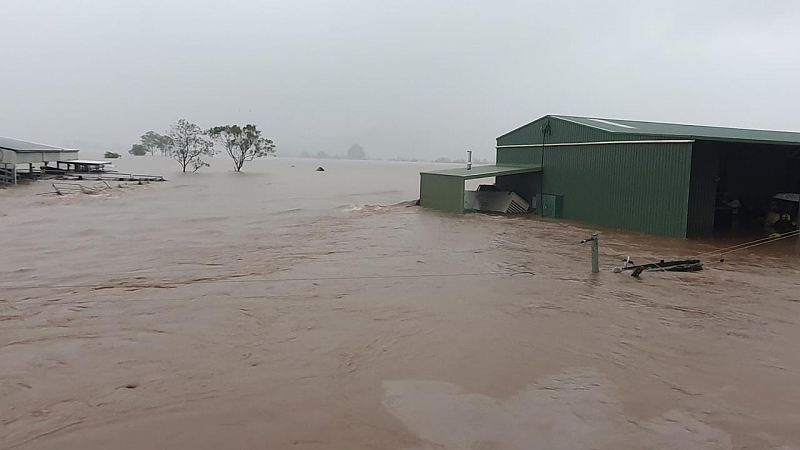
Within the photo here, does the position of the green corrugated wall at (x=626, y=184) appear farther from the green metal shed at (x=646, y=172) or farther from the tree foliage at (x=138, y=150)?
the tree foliage at (x=138, y=150)

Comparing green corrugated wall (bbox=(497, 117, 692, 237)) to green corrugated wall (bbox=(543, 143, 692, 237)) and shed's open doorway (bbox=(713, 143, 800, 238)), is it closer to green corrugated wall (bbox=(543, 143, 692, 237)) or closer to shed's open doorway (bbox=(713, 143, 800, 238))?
green corrugated wall (bbox=(543, 143, 692, 237))

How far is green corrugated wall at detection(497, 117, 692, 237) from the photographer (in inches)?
652

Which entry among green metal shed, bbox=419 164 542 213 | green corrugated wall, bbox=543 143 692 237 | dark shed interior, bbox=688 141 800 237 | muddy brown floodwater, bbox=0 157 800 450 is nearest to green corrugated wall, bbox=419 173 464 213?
green metal shed, bbox=419 164 542 213

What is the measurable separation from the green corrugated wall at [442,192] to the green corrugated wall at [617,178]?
3.69 m

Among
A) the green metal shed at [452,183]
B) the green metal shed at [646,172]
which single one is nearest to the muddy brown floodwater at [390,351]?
the green metal shed at [646,172]

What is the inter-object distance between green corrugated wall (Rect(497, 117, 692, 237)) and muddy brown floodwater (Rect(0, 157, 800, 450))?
9.74 ft

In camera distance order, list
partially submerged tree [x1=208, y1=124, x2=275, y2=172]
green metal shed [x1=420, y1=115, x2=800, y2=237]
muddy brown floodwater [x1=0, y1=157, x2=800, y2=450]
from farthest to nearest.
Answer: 1. partially submerged tree [x1=208, y1=124, x2=275, y2=172]
2. green metal shed [x1=420, y1=115, x2=800, y2=237]
3. muddy brown floodwater [x1=0, y1=157, x2=800, y2=450]

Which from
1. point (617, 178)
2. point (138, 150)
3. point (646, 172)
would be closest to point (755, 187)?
point (617, 178)

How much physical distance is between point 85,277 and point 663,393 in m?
10.4

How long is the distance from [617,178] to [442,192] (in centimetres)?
862

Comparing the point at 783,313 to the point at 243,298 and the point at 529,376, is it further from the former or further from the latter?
the point at 243,298

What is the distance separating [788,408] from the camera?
16.8 ft

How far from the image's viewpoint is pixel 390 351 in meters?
6.63

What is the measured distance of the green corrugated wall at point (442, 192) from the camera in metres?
24.0
